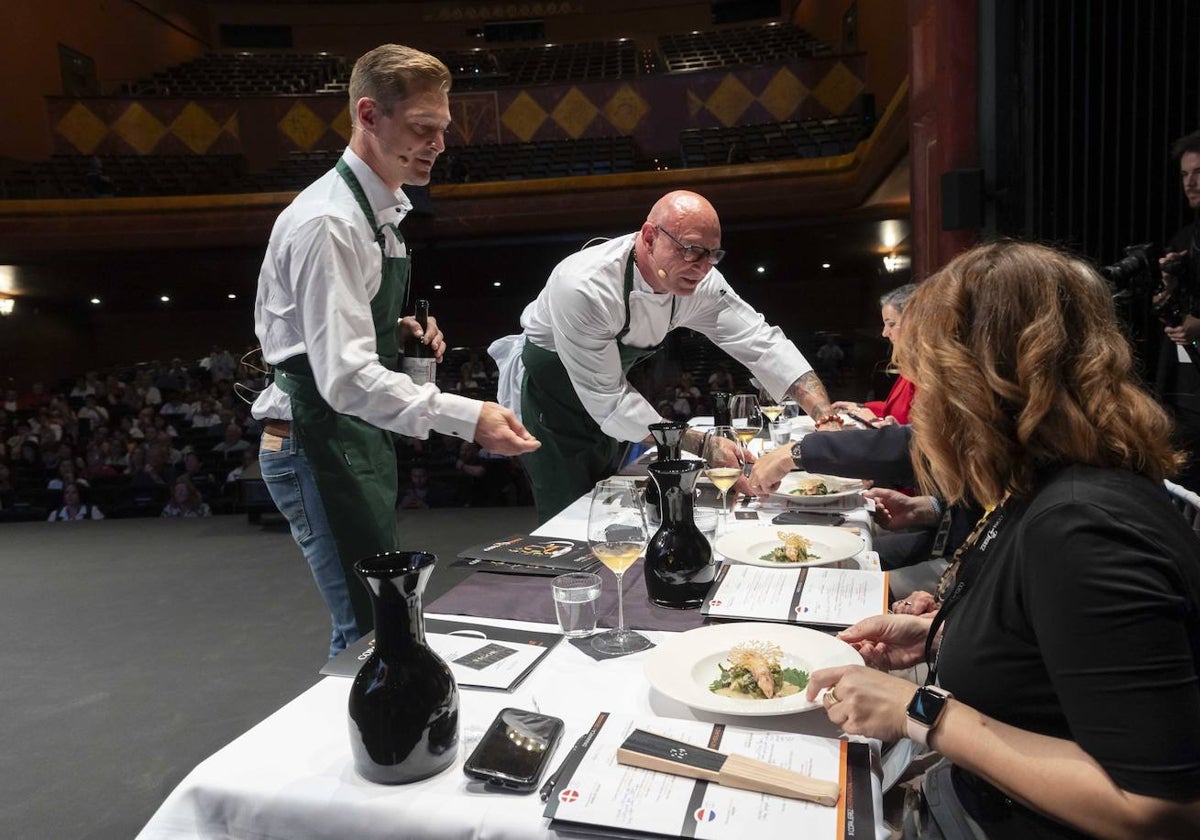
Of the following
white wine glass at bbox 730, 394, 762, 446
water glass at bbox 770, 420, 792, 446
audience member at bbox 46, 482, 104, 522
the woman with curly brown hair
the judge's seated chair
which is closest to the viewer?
the woman with curly brown hair

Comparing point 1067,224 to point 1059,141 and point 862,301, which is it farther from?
point 862,301

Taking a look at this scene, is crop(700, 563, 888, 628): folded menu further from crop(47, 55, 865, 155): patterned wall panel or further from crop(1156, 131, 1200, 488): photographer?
crop(47, 55, 865, 155): patterned wall panel

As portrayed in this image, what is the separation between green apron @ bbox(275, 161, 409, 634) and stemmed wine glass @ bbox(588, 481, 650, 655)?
2.53 feet

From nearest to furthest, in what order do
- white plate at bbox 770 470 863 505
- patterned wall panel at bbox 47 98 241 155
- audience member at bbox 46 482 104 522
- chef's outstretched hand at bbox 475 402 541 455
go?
1. chef's outstretched hand at bbox 475 402 541 455
2. white plate at bbox 770 470 863 505
3. audience member at bbox 46 482 104 522
4. patterned wall panel at bbox 47 98 241 155

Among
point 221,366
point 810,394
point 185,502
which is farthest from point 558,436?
point 221,366

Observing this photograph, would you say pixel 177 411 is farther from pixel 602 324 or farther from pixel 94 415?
pixel 602 324

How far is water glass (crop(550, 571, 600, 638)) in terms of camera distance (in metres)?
1.23

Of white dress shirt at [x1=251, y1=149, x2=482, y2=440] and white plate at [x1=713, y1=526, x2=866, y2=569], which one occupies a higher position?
white dress shirt at [x1=251, y1=149, x2=482, y2=440]

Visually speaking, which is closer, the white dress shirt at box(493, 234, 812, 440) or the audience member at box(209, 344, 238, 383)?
the white dress shirt at box(493, 234, 812, 440)

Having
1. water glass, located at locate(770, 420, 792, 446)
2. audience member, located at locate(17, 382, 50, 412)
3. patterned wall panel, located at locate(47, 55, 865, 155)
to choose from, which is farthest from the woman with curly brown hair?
patterned wall panel, located at locate(47, 55, 865, 155)

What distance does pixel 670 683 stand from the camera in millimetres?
1053

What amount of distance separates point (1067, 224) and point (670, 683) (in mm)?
2983

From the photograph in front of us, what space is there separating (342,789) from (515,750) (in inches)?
7.1

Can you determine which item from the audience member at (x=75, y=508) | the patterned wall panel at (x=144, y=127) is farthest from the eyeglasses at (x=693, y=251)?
the patterned wall panel at (x=144, y=127)
